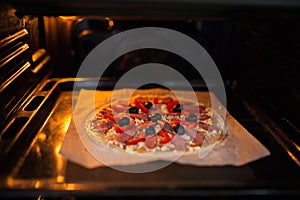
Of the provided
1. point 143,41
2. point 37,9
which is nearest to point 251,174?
point 37,9

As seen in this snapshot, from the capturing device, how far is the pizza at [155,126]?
0.93m

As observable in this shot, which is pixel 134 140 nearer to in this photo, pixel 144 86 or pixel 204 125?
pixel 204 125

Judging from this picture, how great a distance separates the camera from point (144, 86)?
4.64ft

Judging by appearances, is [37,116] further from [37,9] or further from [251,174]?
[251,174]

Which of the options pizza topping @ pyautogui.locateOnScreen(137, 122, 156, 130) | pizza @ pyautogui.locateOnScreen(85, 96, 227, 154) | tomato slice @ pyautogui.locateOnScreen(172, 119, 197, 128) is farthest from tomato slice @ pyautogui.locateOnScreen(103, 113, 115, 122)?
tomato slice @ pyautogui.locateOnScreen(172, 119, 197, 128)

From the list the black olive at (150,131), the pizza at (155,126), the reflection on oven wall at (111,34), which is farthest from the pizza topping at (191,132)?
the reflection on oven wall at (111,34)

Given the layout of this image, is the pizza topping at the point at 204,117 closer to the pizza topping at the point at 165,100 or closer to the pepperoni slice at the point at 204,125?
the pepperoni slice at the point at 204,125

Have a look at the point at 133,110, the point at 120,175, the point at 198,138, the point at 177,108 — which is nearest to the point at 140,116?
the point at 133,110

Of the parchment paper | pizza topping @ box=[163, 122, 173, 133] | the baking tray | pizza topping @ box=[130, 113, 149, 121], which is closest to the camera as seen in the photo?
the baking tray

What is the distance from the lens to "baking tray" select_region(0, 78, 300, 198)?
0.67 meters

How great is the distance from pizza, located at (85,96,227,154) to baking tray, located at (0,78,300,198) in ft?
0.38

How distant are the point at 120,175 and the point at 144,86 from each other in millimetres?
708

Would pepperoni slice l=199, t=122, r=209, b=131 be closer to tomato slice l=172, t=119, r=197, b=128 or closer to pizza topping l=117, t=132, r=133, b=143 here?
tomato slice l=172, t=119, r=197, b=128

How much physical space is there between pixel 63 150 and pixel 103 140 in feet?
0.44
